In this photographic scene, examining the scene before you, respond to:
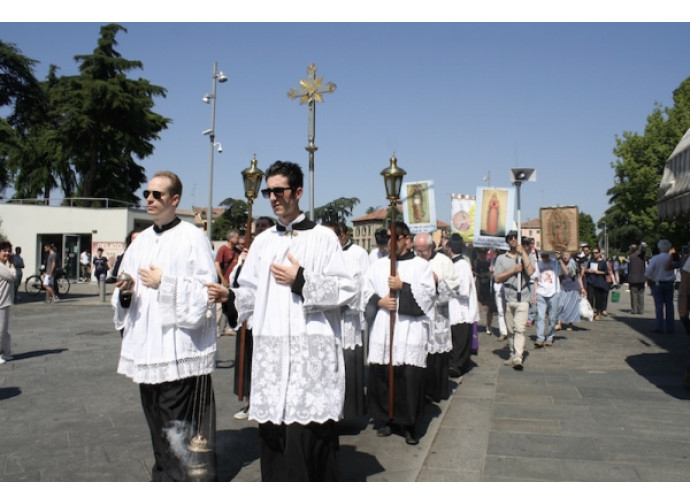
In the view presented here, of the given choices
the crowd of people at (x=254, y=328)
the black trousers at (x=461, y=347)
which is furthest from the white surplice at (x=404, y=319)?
the black trousers at (x=461, y=347)

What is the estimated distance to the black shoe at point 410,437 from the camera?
5.19m

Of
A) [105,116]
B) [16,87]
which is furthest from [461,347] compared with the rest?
[105,116]

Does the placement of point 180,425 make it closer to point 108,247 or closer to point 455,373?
point 455,373

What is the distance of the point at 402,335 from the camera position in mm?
5477

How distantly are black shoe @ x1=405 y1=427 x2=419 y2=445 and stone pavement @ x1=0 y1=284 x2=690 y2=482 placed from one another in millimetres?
64

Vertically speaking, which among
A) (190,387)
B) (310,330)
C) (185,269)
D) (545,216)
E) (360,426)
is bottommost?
(360,426)

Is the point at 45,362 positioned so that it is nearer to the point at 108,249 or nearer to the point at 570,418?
the point at 570,418

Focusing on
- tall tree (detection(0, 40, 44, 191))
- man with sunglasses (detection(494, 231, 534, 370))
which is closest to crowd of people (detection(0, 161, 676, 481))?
man with sunglasses (detection(494, 231, 534, 370))

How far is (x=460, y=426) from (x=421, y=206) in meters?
7.07

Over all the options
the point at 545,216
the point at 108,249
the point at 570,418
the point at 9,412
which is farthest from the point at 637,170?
the point at 9,412

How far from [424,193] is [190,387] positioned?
9315 mm

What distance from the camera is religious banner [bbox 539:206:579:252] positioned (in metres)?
11.4

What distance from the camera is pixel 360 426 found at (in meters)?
5.79

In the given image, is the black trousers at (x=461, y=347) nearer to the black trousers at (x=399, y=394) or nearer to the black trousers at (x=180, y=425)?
the black trousers at (x=399, y=394)
